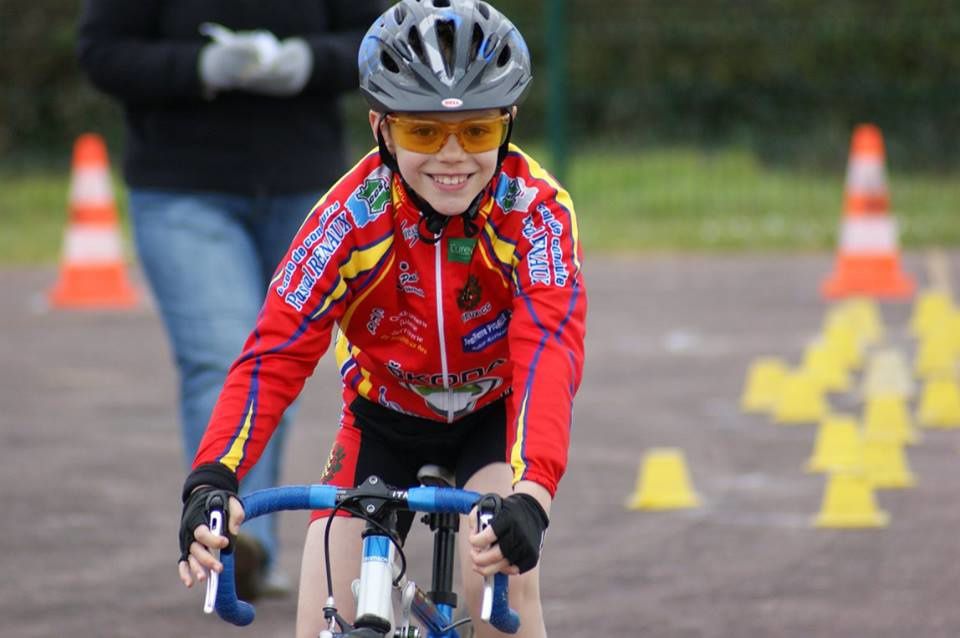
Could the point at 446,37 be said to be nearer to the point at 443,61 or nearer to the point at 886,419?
the point at 443,61

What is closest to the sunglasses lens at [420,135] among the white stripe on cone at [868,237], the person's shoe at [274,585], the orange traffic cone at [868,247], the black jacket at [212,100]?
the black jacket at [212,100]

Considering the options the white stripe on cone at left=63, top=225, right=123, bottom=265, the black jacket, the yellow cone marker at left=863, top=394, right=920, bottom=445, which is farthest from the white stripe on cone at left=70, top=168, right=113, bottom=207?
the black jacket

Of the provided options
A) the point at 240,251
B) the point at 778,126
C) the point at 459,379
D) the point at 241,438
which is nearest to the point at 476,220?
the point at 459,379

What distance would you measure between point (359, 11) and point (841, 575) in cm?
269

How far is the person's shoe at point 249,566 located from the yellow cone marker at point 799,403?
13.4 feet

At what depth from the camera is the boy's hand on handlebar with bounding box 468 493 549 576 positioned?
3521mm

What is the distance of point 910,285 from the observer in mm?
14188

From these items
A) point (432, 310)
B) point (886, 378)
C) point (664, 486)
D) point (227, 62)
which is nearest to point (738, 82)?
point (886, 378)


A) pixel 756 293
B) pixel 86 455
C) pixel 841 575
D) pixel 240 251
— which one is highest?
pixel 240 251

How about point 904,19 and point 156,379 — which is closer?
point 156,379

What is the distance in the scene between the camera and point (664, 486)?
26.7 ft

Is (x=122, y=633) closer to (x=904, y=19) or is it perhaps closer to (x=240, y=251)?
(x=240, y=251)

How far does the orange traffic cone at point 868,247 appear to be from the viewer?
13953mm

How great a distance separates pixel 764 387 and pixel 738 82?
36.3ft
